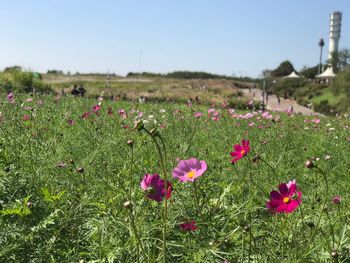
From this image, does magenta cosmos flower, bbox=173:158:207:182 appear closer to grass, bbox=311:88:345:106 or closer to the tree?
grass, bbox=311:88:345:106

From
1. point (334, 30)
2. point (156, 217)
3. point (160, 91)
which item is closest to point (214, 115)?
point (156, 217)

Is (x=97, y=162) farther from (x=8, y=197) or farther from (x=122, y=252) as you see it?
(x=122, y=252)

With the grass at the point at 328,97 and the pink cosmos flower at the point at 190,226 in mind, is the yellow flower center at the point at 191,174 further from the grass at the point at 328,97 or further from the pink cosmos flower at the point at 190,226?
the grass at the point at 328,97

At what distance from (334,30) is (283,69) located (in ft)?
94.4

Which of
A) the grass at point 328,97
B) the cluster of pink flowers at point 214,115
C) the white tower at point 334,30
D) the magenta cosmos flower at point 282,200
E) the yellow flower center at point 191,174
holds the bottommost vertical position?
the grass at point 328,97

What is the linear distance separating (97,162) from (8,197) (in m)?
0.73

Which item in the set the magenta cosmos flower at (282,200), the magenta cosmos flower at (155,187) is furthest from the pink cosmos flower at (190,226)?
the magenta cosmos flower at (282,200)

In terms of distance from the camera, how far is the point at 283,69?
77500mm

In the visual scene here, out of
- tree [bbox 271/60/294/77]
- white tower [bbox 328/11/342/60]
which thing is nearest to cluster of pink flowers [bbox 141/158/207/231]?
tree [bbox 271/60/294/77]

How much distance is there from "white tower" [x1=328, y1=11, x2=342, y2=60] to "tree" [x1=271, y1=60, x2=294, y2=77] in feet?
69.1

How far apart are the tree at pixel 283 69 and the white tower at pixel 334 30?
2105cm

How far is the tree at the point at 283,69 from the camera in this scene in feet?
252

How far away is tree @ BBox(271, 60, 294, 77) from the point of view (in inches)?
3029

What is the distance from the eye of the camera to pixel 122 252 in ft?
5.69
